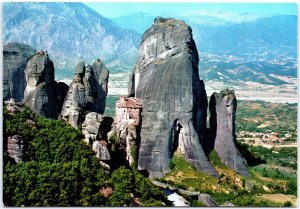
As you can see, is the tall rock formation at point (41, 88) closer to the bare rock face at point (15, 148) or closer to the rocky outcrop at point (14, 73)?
the rocky outcrop at point (14, 73)

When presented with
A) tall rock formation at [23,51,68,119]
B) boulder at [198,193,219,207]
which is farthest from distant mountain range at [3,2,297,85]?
boulder at [198,193,219,207]

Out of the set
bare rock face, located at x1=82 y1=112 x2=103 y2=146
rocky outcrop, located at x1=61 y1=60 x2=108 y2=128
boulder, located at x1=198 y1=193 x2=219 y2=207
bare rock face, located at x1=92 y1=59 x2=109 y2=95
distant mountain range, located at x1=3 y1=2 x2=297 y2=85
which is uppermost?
distant mountain range, located at x1=3 y1=2 x2=297 y2=85

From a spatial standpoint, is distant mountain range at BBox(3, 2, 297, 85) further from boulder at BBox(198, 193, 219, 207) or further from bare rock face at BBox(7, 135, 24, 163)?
bare rock face at BBox(7, 135, 24, 163)

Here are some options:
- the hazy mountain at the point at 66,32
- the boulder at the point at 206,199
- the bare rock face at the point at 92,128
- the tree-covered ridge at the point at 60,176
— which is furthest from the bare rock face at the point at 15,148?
the hazy mountain at the point at 66,32

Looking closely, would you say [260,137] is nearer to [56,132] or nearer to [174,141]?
[174,141]

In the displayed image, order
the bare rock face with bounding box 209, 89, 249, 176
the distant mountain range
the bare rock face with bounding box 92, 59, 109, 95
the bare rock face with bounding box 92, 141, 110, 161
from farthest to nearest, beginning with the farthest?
1. the distant mountain range
2. the bare rock face with bounding box 92, 59, 109, 95
3. the bare rock face with bounding box 209, 89, 249, 176
4. the bare rock face with bounding box 92, 141, 110, 161

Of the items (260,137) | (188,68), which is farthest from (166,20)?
(260,137)

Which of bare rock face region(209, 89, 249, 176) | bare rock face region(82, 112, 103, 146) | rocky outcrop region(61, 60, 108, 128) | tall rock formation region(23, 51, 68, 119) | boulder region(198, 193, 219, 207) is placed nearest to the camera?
bare rock face region(82, 112, 103, 146)

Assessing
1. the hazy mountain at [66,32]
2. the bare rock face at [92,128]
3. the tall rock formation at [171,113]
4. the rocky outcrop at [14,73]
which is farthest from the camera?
the hazy mountain at [66,32]

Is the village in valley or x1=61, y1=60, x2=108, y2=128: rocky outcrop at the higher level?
x1=61, y1=60, x2=108, y2=128: rocky outcrop
